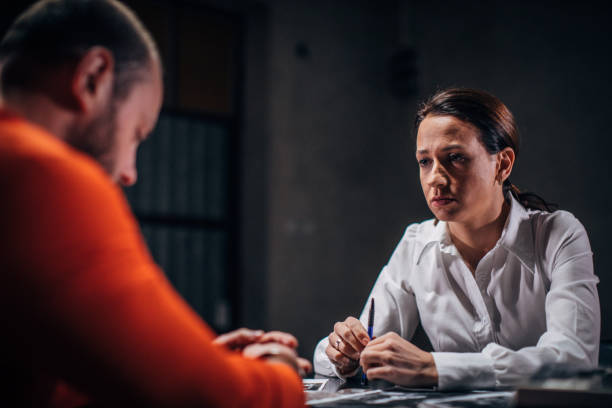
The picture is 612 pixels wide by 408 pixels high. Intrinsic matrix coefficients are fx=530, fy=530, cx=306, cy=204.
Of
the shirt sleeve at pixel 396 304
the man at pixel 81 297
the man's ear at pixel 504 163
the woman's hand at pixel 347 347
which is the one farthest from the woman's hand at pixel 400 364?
the man's ear at pixel 504 163

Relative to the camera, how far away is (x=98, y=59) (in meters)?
0.63

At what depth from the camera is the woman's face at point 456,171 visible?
1.45 m

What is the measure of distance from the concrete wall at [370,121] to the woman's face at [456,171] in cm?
Answer: 213

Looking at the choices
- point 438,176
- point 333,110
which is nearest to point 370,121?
point 333,110

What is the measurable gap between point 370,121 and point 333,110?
0.40 m

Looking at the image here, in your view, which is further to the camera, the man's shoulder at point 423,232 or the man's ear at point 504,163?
the man's shoulder at point 423,232

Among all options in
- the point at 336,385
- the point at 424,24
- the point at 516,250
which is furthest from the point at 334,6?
the point at 336,385

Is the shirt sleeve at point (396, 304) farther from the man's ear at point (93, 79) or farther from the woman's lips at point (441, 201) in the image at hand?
the man's ear at point (93, 79)

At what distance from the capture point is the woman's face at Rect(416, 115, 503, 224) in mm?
1453

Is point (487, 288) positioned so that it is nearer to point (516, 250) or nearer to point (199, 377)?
point (516, 250)

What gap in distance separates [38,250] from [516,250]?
50.9 inches

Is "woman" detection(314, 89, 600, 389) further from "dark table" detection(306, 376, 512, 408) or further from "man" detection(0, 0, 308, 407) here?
"man" detection(0, 0, 308, 407)

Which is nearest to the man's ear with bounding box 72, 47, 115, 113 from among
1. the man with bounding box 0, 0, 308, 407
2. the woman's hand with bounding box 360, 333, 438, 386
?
the man with bounding box 0, 0, 308, 407

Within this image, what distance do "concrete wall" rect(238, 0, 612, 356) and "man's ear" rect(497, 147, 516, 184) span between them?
2.00 metres
